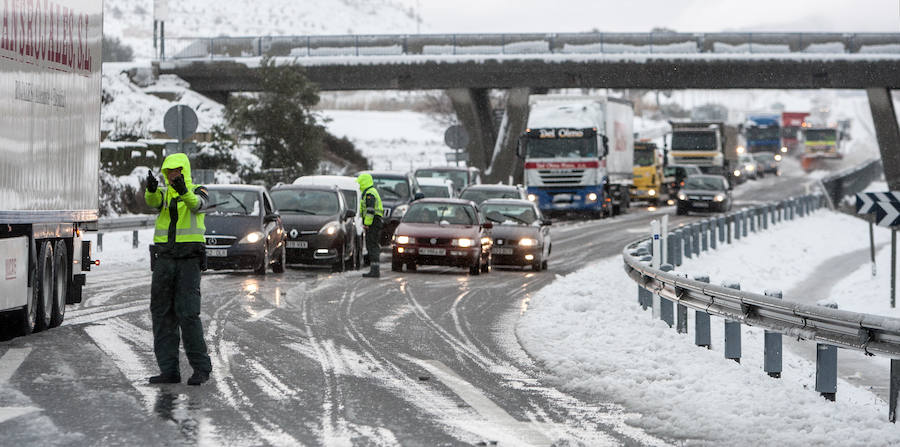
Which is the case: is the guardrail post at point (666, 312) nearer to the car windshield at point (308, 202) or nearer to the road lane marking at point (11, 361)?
Result: the road lane marking at point (11, 361)

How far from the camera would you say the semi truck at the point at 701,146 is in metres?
70.8

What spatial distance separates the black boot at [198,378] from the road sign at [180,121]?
55.8 feet

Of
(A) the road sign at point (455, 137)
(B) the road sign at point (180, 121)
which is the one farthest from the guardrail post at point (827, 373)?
(A) the road sign at point (455, 137)

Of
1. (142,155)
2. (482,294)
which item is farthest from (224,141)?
(482,294)

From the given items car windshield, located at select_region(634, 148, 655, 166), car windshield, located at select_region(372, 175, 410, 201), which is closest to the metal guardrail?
car windshield, located at select_region(372, 175, 410, 201)

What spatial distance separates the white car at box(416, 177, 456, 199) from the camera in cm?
3850

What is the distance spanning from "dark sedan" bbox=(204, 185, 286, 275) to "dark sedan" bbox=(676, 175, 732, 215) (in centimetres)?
3277

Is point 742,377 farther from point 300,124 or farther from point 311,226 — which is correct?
point 300,124

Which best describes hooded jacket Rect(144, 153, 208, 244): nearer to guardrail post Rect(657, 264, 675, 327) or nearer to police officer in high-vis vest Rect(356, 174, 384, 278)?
guardrail post Rect(657, 264, 675, 327)

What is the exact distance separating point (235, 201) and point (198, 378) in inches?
552

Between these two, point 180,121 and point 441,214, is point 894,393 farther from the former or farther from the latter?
point 180,121

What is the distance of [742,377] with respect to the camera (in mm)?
12172

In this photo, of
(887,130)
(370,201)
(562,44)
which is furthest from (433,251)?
(887,130)

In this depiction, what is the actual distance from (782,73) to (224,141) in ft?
79.6
